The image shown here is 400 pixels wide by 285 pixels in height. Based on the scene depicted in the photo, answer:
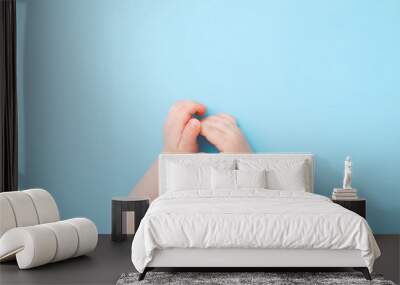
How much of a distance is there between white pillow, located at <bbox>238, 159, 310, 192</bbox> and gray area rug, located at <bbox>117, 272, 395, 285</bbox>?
5.12ft

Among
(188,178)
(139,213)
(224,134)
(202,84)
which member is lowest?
(139,213)

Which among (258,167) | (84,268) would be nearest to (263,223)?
(84,268)

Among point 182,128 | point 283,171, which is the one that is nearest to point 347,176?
point 283,171

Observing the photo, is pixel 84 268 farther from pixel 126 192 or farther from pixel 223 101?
pixel 223 101

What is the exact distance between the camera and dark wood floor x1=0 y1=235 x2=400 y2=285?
468cm

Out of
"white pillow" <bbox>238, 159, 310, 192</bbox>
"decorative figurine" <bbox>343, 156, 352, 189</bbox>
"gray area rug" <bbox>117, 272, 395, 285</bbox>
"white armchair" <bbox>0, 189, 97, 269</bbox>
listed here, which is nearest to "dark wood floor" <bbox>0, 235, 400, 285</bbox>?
"white armchair" <bbox>0, 189, 97, 269</bbox>

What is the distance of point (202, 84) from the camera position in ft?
22.8

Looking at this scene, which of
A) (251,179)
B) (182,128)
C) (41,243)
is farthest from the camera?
(182,128)

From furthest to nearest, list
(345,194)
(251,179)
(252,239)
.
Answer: (345,194) → (251,179) → (252,239)

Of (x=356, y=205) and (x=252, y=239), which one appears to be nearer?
(x=252, y=239)

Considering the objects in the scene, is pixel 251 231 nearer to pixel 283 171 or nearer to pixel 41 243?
pixel 41 243

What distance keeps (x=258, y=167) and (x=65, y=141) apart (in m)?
2.15

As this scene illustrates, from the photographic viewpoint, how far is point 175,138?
6930mm

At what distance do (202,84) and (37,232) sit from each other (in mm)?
2701
